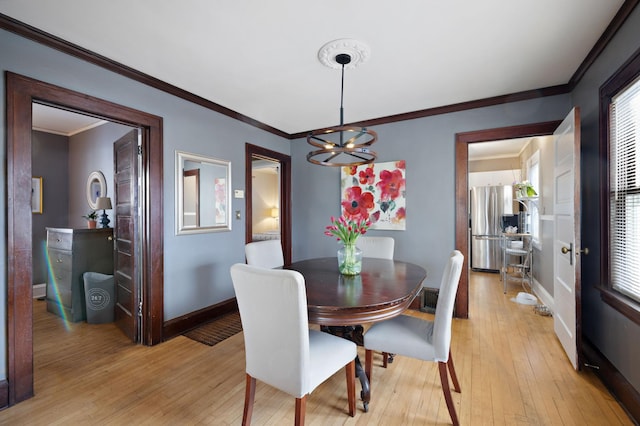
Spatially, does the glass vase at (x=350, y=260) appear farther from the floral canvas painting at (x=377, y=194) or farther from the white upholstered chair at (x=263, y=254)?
the floral canvas painting at (x=377, y=194)

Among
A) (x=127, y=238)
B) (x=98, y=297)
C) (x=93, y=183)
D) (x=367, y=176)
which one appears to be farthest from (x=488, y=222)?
(x=93, y=183)

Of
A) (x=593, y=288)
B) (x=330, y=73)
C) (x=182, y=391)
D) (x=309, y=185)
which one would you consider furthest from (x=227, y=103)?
(x=593, y=288)

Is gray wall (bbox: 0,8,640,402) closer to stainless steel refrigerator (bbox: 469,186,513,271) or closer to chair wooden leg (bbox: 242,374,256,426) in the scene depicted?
chair wooden leg (bbox: 242,374,256,426)

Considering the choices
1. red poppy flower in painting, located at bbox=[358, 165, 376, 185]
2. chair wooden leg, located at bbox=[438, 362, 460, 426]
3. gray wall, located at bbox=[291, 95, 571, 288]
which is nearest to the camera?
chair wooden leg, located at bbox=[438, 362, 460, 426]

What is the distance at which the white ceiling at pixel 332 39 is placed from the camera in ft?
A: 5.53

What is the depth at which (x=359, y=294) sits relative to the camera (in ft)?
5.27

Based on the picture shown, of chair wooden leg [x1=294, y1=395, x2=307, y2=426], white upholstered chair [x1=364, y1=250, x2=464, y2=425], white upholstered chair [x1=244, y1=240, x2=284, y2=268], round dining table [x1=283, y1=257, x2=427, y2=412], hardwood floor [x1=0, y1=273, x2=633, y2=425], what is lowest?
hardwood floor [x1=0, y1=273, x2=633, y2=425]

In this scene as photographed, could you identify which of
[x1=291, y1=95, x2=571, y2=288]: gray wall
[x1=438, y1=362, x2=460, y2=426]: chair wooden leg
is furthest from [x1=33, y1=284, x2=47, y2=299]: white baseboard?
[x1=438, y1=362, x2=460, y2=426]: chair wooden leg

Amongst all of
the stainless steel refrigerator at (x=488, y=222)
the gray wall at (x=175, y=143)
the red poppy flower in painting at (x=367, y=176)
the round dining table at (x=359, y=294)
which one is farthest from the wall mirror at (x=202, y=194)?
the stainless steel refrigerator at (x=488, y=222)

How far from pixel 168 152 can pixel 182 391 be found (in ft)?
6.76

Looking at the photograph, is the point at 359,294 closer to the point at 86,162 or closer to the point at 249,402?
the point at 249,402

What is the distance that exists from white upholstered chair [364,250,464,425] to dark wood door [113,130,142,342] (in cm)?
220

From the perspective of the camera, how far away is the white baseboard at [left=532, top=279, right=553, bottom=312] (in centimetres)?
344

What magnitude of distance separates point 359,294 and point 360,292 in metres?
0.04
